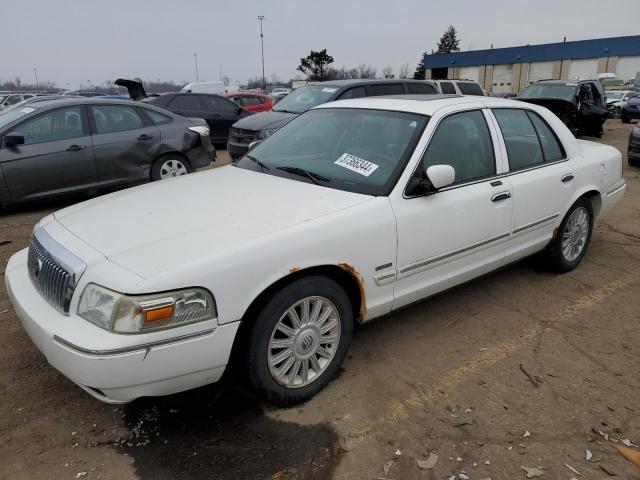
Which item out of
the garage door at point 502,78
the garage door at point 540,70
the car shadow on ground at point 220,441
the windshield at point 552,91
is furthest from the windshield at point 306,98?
the garage door at point 502,78

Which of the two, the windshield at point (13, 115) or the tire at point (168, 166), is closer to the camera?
the windshield at point (13, 115)

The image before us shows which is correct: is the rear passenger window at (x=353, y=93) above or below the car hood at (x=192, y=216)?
above

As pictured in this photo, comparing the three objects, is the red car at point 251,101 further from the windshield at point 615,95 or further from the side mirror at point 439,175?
the windshield at point 615,95

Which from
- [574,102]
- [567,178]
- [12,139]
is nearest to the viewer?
[567,178]

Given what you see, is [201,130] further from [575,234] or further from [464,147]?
[575,234]

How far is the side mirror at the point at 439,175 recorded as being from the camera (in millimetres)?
3115

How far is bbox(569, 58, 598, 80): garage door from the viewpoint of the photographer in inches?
2010

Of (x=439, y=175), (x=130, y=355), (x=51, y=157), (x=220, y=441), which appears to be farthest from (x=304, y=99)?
(x=130, y=355)

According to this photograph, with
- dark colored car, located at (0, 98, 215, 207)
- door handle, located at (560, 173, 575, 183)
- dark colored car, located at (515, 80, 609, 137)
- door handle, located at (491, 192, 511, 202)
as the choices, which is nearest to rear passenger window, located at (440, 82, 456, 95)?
dark colored car, located at (515, 80, 609, 137)

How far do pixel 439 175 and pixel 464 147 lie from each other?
66 centimetres

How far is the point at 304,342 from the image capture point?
9.32 ft

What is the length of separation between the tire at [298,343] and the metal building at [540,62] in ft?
166

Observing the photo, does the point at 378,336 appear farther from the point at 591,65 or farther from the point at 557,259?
the point at 591,65

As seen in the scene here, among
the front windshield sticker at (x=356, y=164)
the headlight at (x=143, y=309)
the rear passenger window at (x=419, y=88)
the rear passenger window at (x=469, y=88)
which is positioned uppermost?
the rear passenger window at (x=419, y=88)
